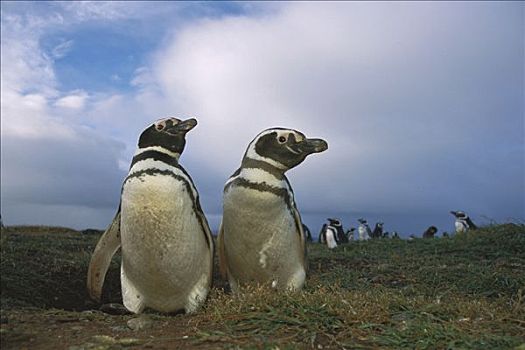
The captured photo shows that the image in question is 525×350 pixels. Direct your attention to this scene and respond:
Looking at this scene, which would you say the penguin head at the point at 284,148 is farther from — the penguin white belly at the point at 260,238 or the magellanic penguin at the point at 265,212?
the penguin white belly at the point at 260,238

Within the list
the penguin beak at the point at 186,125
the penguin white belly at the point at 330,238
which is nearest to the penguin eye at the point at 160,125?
the penguin beak at the point at 186,125

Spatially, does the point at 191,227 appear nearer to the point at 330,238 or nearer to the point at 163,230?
the point at 163,230

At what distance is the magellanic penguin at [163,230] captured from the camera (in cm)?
442

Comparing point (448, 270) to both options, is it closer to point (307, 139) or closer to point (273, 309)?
point (307, 139)

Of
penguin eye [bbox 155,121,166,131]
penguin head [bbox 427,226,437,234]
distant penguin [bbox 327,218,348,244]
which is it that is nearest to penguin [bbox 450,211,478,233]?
penguin head [bbox 427,226,437,234]

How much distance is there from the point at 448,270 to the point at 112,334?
4.81 metres

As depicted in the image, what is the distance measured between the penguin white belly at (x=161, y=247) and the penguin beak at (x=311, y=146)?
1047 millimetres

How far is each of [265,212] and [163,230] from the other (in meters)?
0.87

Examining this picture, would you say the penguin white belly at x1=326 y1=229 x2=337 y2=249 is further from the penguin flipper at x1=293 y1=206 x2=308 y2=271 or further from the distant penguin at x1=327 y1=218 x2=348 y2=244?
the penguin flipper at x1=293 y1=206 x2=308 y2=271

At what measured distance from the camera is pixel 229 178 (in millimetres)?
5258

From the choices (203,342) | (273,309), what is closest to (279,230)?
(273,309)

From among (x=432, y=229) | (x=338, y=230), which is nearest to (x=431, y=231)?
(x=432, y=229)

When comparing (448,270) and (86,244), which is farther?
(86,244)

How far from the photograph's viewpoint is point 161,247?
445 cm
